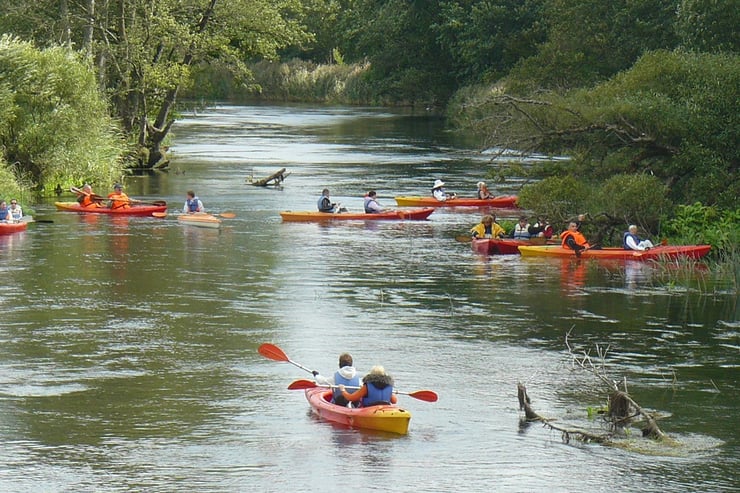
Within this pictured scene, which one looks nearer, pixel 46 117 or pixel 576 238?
pixel 576 238

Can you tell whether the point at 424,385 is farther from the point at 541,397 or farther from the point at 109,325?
the point at 109,325

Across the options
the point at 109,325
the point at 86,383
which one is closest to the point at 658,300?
the point at 109,325

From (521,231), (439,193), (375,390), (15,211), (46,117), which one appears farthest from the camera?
(46,117)

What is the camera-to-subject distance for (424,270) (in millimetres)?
31719

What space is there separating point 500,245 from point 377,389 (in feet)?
57.7

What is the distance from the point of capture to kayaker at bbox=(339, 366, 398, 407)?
56.4ft

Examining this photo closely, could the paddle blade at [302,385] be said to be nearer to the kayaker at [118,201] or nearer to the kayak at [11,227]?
the kayak at [11,227]

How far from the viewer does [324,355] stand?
22406 millimetres

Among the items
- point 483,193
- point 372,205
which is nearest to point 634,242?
point 372,205

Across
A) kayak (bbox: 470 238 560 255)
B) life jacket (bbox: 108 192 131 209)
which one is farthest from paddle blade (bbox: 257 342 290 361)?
life jacket (bbox: 108 192 131 209)

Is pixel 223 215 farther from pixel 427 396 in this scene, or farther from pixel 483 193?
pixel 427 396

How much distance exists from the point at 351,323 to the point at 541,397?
6111 mm

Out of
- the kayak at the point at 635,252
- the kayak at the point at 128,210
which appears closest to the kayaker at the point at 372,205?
the kayak at the point at 128,210

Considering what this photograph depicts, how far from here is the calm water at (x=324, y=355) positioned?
16.2 meters
